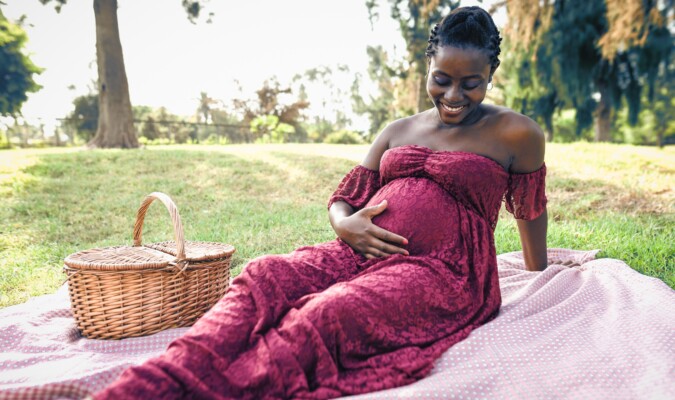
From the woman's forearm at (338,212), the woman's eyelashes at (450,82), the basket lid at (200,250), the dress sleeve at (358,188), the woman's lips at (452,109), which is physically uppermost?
the woman's eyelashes at (450,82)

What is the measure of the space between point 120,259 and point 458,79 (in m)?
2.00

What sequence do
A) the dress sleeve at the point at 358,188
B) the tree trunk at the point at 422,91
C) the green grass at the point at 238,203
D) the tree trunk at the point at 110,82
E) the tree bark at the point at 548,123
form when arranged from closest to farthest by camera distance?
the dress sleeve at the point at 358,188 → the green grass at the point at 238,203 → the tree trunk at the point at 110,82 → the tree trunk at the point at 422,91 → the tree bark at the point at 548,123

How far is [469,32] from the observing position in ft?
7.25

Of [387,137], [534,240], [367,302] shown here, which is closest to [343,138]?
[534,240]

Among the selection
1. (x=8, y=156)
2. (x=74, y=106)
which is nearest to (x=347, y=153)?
(x=8, y=156)

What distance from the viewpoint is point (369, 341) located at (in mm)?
1642

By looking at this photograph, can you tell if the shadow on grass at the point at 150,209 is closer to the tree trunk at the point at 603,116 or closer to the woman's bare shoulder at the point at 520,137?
the woman's bare shoulder at the point at 520,137

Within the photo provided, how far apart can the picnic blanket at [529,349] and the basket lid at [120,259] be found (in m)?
0.38

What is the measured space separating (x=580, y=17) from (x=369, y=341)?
16.1 m

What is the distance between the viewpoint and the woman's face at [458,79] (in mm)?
2189

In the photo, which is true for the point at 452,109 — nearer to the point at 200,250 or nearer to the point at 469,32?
the point at 469,32

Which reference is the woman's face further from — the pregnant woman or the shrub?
the shrub

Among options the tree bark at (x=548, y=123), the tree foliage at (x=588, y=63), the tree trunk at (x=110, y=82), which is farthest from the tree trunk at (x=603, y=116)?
the tree trunk at (x=110, y=82)

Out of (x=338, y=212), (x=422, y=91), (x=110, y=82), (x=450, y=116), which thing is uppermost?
(x=110, y=82)
